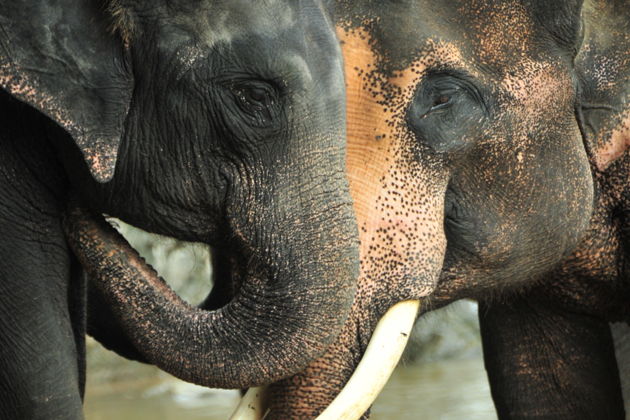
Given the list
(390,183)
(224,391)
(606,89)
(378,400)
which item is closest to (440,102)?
(390,183)

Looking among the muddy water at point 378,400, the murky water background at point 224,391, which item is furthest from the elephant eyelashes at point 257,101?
the muddy water at point 378,400

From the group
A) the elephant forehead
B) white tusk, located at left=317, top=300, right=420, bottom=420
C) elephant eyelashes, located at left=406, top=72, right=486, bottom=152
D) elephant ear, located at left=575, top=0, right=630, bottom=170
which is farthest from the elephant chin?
elephant ear, located at left=575, top=0, right=630, bottom=170

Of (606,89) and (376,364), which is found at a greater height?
(606,89)

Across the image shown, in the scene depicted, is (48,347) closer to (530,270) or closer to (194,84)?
(194,84)

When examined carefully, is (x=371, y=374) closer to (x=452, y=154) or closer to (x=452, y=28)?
(x=452, y=154)

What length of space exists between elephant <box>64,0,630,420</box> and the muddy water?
2.08 meters

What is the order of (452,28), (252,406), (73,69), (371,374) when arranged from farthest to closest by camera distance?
(452,28)
(252,406)
(371,374)
(73,69)

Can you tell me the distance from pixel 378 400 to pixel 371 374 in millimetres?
3134

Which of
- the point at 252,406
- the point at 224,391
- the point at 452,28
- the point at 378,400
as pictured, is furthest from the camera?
the point at 224,391

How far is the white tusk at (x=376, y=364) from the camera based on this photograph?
11.1 ft

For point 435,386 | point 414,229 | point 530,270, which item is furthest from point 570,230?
point 435,386

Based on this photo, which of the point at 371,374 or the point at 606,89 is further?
the point at 606,89

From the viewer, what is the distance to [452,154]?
12.5 ft

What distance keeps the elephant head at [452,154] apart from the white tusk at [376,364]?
0.02 meters
